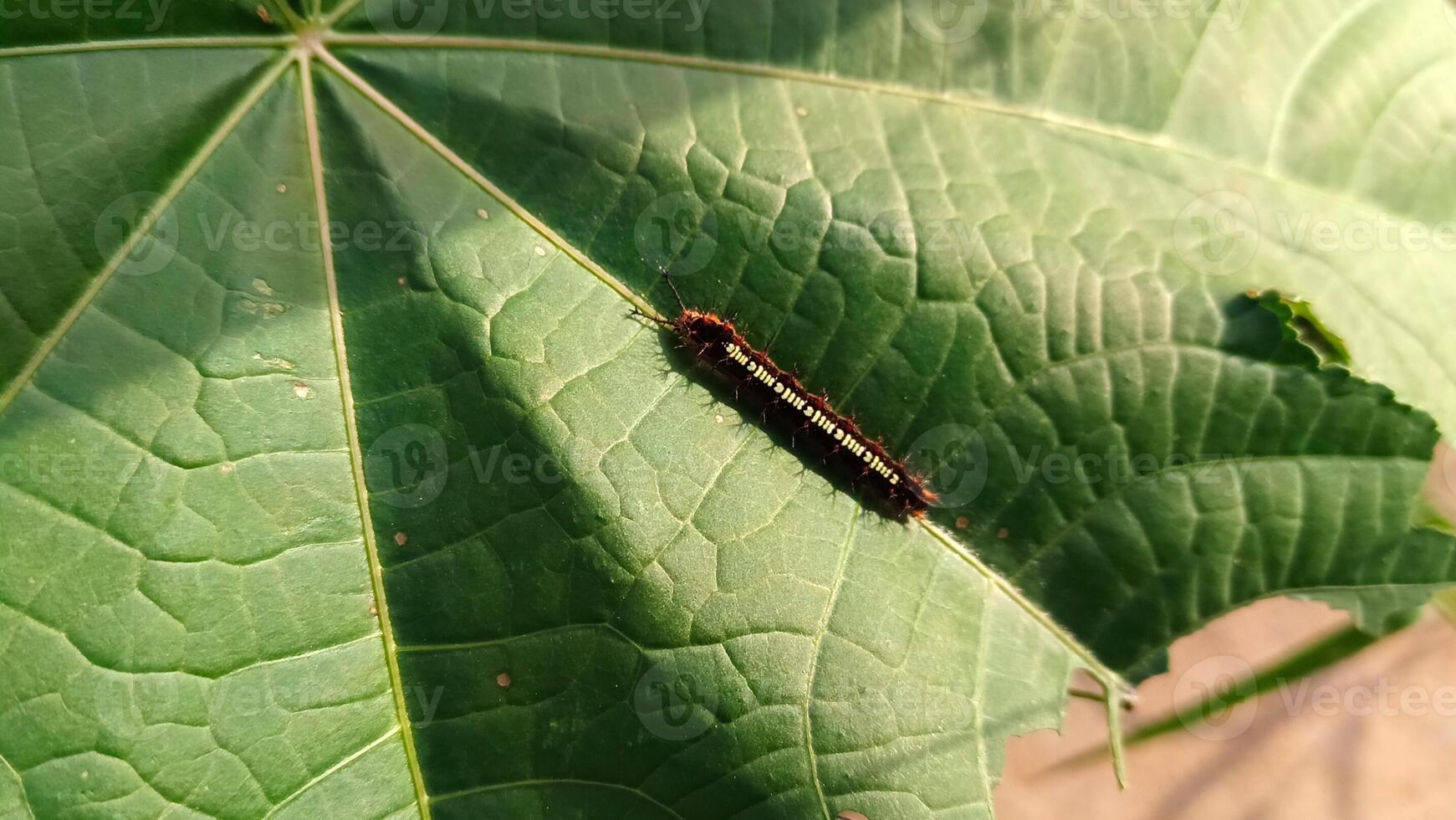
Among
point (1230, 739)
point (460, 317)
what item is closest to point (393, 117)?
point (460, 317)

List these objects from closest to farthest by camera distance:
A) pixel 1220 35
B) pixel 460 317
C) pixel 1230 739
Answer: pixel 460 317 < pixel 1220 35 < pixel 1230 739

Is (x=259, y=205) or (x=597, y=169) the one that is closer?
(x=259, y=205)

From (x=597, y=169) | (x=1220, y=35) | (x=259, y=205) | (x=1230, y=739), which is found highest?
(x=1220, y=35)

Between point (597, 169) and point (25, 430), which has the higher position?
point (597, 169)

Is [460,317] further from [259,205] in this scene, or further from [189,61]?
[189,61]

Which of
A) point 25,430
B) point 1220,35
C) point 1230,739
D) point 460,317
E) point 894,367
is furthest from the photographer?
point 1230,739

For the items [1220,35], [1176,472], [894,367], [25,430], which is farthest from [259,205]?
[1220,35]

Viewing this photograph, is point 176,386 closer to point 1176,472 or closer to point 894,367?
point 894,367
